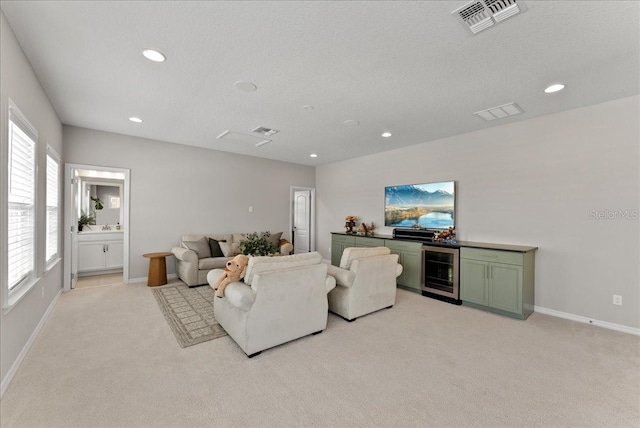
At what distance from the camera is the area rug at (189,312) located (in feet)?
9.71

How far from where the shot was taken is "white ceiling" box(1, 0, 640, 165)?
189 centimetres

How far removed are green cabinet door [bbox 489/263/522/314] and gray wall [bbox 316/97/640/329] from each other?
55cm

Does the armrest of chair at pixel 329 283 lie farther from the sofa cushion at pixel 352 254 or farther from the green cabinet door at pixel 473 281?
the green cabinet door at pixel 473 281

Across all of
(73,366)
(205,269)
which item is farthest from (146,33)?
(205,269)

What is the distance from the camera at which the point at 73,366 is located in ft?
7.75

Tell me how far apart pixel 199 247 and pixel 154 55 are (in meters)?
3.43

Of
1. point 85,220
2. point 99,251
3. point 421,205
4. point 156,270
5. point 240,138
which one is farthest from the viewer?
point 85,220

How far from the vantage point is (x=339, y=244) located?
20.7 ft

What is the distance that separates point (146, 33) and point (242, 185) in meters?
4.32

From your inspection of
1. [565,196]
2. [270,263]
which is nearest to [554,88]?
[565,196]

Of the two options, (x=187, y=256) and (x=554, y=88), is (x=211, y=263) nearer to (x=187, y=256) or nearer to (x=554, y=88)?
(x=187, y=256)

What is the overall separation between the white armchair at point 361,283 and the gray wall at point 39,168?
2933mm

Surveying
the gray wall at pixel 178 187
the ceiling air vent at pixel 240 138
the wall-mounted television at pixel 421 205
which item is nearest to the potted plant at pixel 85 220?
the gray wall at pixel 178 187

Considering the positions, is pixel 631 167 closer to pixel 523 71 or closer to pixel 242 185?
pixel 523 71
